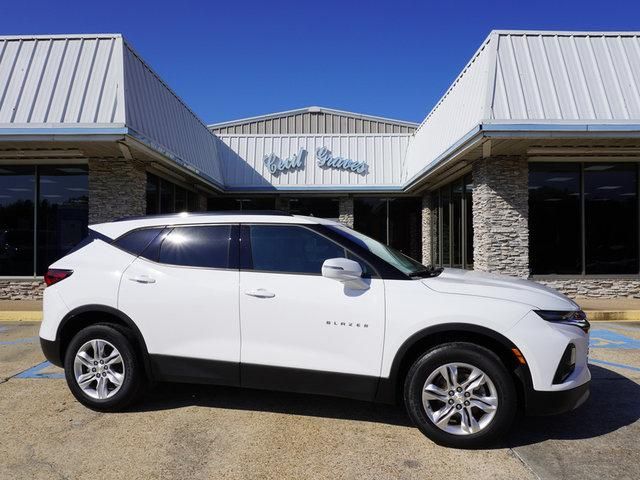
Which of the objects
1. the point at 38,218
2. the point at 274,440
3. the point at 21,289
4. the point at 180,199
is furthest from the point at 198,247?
the point at 180,199

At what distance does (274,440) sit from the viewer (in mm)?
3574

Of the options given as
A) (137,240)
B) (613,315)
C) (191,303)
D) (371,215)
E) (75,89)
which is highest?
(75,89)

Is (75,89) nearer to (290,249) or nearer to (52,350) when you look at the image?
(52,350)

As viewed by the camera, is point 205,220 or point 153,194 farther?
point 153,194

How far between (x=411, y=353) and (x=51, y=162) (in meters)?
10.5

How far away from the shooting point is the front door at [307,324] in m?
3.58

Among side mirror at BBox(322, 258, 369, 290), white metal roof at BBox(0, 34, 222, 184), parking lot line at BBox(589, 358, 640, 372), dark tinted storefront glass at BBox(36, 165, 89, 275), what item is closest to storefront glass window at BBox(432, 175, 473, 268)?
parking lot line at BBox(589, 358, 640, 372)

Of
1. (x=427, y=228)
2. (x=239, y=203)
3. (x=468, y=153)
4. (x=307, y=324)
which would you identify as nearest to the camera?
(x=307, y=324)

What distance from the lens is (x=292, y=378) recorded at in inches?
146

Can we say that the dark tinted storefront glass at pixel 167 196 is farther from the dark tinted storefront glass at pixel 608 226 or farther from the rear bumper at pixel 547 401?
the rear bumper at pixel 547 401

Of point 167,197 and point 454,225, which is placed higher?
point 167,197

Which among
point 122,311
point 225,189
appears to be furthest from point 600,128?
point 225,189

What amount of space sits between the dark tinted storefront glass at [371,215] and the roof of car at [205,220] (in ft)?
42.8

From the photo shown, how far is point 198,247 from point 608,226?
34.7 feet
